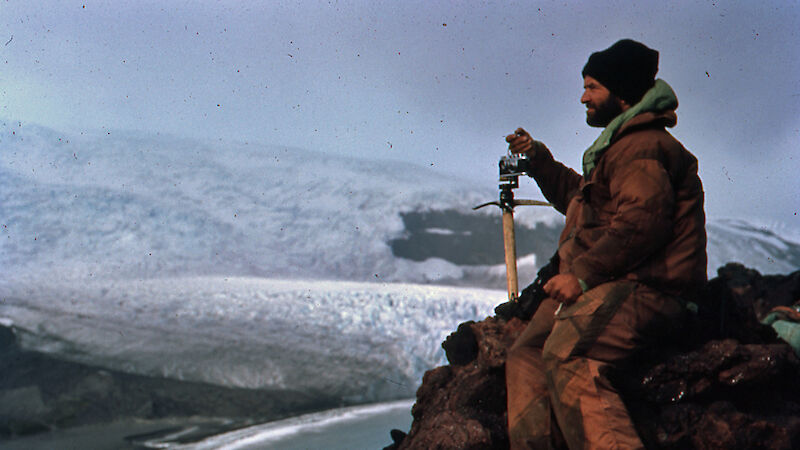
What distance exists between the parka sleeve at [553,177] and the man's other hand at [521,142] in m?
0.05

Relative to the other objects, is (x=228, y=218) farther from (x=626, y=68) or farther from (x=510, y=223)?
(x=626, y=68)

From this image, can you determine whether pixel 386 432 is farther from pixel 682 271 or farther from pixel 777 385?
pixel 682 271

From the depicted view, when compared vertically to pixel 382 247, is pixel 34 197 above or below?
above

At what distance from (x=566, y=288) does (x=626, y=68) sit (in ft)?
2.69

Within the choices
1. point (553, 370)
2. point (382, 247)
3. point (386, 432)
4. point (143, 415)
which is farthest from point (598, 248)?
point (382, 247)

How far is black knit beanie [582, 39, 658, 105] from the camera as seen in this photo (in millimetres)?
1939

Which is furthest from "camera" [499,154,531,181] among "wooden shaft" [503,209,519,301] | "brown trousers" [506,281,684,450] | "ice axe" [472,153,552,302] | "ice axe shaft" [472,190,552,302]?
"brown trousers" [506,281,684,450]

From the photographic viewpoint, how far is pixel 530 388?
2004 millimetres

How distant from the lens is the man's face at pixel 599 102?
2.00m

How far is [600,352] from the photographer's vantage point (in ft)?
5.85

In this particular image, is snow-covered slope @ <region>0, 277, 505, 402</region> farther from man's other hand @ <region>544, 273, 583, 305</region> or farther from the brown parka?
the brown parka

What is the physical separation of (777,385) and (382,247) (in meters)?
9.71

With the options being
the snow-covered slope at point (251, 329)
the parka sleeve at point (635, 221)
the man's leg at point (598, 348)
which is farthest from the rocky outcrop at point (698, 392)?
the snow-covered slope at point (251, 329)

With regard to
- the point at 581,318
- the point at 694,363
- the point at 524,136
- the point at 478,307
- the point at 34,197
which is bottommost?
the point at 478,307
